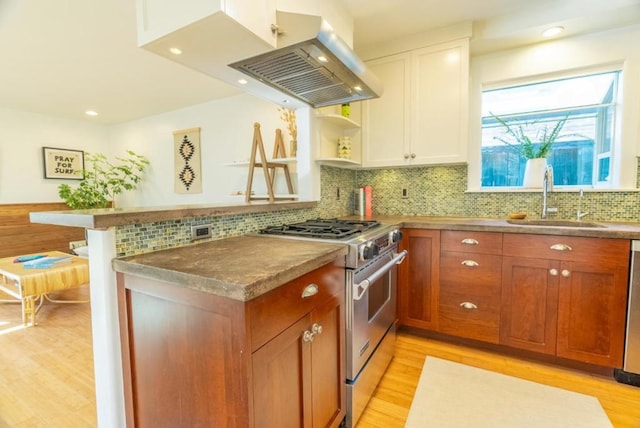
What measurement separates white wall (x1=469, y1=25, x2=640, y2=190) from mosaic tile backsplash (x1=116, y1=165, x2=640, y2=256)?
144mm

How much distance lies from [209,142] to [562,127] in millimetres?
3796

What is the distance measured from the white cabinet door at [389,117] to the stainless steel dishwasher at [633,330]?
1.52 metres

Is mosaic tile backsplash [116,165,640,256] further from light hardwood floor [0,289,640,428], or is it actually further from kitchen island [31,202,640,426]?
light hardwood floor [0,289,640,428]

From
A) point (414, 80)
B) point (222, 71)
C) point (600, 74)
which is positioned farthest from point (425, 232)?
point (600, 74)

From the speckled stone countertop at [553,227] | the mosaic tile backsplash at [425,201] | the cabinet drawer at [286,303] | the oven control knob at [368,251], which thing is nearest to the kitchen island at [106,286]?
the mosaic tile backsplash at [425,201]

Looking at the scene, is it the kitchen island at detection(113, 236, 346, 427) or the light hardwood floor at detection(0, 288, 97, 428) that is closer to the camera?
the kitchen island at detection(113, 236, 346, 427)

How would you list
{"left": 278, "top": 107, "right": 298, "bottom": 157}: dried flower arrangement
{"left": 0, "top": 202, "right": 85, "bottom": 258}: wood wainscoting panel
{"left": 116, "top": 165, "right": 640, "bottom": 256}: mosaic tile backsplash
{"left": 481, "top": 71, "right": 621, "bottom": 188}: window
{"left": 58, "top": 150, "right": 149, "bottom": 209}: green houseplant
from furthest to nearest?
{"left": 58, "top": 150, "right": 149, "bottom": 209}: green houseplant → {"left": 0, "top": 202, "right": 85, "bottom": 258}: wood wainscoting panel → {"left": 278, "top": 107, "right": 298, "bottom": 157}: dried flower arrangement → {"left": 481, "top": 71, "right": 621, "bottom": 188}: window → {"left": 116, "top": 165, "right": 640, "bottom": 256}: mosaic tile backsplash

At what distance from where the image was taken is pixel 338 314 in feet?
4.19

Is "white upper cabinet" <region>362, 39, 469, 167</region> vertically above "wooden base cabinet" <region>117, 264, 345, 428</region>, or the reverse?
"white upper cabinet" <region>362, 39, 469, 167</region>

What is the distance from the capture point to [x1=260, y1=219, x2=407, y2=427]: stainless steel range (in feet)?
4.44

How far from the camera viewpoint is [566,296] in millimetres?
1771

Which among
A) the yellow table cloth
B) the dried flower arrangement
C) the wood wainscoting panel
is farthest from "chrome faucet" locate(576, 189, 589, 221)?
the wood wainscoting panel

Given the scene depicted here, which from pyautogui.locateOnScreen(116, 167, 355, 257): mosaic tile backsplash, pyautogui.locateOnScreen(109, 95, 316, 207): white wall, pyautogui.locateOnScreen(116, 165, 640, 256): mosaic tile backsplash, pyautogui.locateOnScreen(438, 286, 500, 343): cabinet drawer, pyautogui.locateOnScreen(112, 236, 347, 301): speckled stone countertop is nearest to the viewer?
pyautogui.locateOnScreen(112, 236, 347, 301): speckled stone countertop

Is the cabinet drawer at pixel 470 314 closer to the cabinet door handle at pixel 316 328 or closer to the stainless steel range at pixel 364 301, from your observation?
the stainless steel range at pixel 364 301
